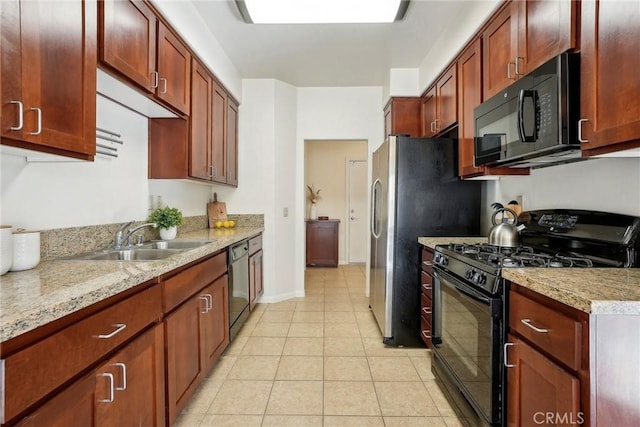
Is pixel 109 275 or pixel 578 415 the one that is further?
pixel 109 275

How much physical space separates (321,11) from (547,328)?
2.34m

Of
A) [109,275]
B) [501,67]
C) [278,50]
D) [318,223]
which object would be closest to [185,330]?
[109,275]

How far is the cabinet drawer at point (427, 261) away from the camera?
7.80 ft

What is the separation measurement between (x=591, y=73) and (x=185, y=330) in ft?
7.10

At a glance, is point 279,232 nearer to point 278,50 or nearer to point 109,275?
point 278,50

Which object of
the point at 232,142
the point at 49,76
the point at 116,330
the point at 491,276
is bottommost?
the point at 116,330

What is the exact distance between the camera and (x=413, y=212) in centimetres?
264

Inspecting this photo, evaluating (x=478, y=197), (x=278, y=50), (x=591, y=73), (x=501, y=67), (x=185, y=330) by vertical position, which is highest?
(x=278, y=50)

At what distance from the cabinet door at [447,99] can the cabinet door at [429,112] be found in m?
0.09

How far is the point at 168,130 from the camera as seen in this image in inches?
97.8

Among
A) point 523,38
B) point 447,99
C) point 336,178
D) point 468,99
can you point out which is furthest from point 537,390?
point 336,178

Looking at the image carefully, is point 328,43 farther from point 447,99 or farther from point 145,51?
point 145,51

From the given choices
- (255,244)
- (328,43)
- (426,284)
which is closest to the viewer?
(426,284)

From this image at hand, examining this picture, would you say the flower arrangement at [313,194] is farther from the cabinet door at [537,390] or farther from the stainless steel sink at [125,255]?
the cabinet door at [537,390]
